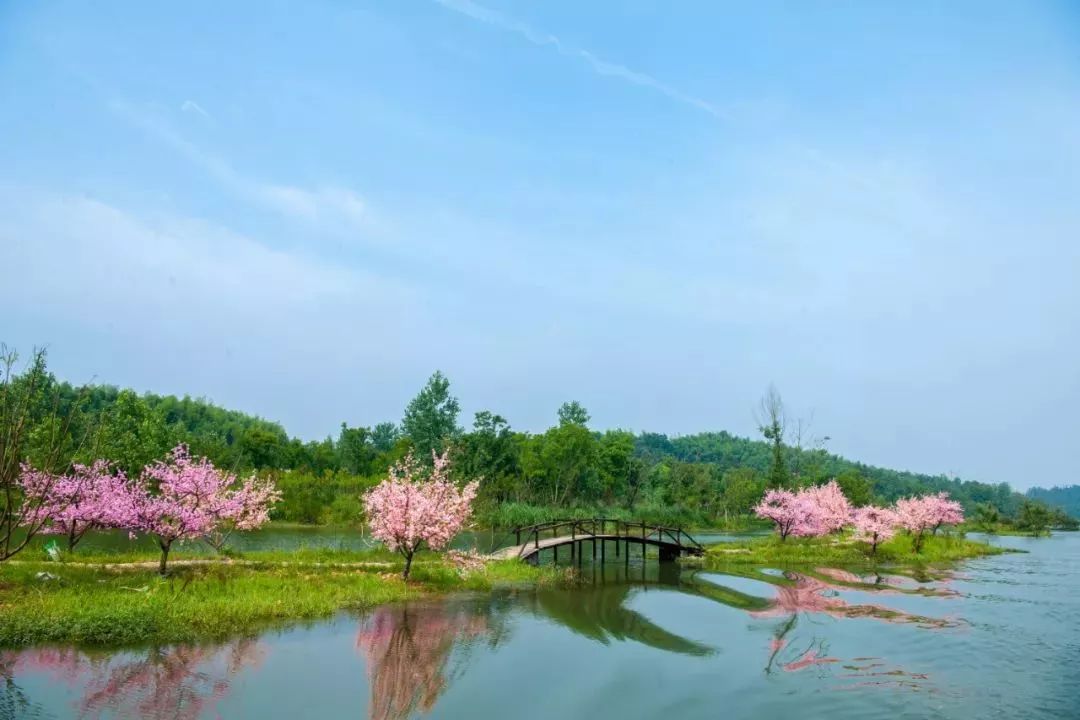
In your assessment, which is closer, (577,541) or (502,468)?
(577,541)

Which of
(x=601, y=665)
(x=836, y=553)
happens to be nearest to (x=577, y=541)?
(x=836, y=553)

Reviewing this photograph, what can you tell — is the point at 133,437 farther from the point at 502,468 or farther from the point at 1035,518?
the point at 1035,518

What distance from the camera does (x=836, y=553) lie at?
46.8m

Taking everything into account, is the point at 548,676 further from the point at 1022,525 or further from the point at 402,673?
the point at 1022,525

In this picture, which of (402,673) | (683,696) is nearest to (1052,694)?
(683,696)

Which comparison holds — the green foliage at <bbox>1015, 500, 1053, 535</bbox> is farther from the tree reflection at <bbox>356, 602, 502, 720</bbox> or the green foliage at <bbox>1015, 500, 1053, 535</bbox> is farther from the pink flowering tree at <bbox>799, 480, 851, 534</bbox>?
the tree reflection at <bbox>356, 602, 502, 720</bbox>

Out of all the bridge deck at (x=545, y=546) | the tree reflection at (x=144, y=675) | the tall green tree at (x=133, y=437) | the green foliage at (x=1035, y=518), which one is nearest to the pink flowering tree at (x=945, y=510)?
the bridge deck at (x=545, y=546)

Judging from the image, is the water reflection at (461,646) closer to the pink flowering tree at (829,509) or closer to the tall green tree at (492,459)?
the pink flowering tree at (829,509)

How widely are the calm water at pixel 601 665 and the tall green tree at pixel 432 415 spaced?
64047mm

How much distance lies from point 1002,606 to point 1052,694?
1405cm

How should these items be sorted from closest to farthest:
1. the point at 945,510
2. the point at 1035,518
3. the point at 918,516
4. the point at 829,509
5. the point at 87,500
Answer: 1. the point at 87,500
2. the point at 918,516
3. the point at 945,510
4. the point at 829,509
5. the point at 1035,518

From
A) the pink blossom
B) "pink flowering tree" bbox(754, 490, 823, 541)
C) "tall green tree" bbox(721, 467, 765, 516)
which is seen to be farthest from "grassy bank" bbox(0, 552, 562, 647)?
"tall green tree" bbox(721, 467, 765, 516)

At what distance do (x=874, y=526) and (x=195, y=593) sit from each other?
41.5 meters

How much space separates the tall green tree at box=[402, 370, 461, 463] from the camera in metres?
93.3
